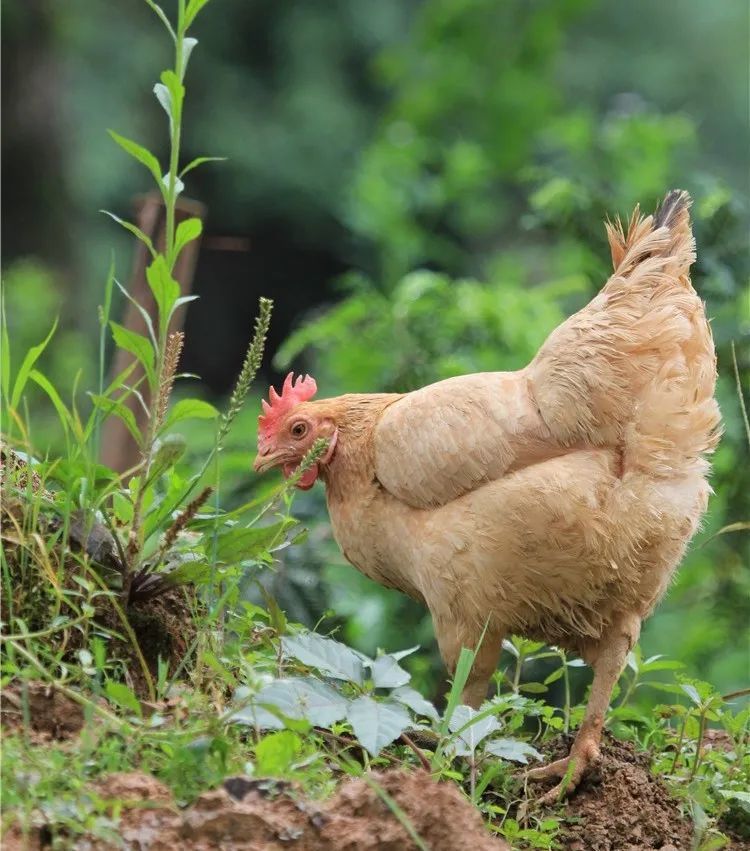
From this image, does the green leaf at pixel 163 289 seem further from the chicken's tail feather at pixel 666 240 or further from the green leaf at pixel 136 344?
the chicken's tail feather at pixel 666 240

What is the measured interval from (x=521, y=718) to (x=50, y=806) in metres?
→ 1.22

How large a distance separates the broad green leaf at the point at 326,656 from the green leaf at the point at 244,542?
0.19 meters

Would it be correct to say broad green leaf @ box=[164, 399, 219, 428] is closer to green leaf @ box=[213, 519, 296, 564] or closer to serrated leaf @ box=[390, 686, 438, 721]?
green leaf @ box=[213, 519, 296, 564]

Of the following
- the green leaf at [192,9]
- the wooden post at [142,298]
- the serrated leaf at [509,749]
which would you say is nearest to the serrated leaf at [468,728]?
the serrated leaf at [509,749]

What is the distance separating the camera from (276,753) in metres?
1.97

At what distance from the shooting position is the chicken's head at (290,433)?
325 cm

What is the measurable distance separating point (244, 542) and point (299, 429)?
920 millimetres

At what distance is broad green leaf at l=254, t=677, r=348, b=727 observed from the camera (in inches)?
83.1

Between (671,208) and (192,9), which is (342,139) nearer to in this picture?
(671,208)

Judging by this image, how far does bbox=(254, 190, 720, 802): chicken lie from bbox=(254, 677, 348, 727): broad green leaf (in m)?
0.61

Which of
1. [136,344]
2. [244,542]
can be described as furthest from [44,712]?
[136,344]

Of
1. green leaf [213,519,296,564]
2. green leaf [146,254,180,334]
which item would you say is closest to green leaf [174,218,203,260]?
green leaf [146,254,180,334]

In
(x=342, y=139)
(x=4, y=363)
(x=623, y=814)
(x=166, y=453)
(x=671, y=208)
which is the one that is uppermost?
(x=671, y=208)

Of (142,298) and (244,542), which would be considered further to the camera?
(142,298)
